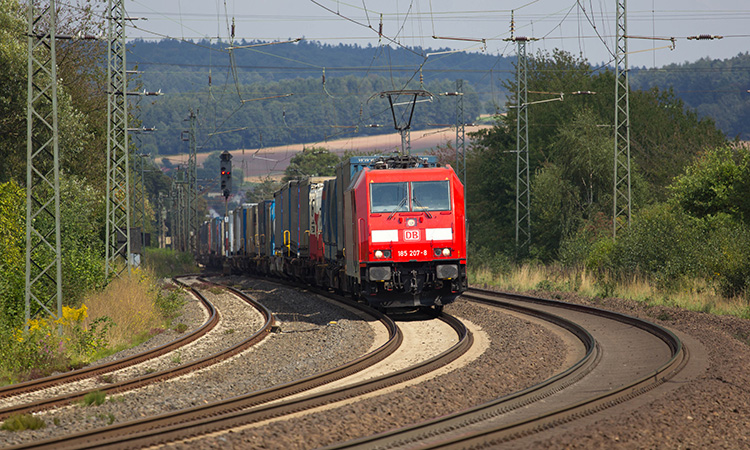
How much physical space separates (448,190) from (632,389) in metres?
8.97

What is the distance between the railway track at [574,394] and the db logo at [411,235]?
3996mm

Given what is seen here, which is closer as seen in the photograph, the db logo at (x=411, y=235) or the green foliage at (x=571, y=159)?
the db logo at (x=411, y=235)

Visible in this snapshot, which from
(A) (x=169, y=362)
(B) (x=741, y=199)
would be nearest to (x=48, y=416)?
(A) (x=169, y=362)

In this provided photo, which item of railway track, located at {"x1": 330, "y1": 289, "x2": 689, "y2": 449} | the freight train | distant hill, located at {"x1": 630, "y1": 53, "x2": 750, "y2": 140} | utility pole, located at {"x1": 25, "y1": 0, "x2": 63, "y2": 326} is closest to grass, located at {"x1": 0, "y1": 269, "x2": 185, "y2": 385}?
utility pole, located at {"x1": 25, "y1": 0, "x2": 63, "y2": 326}

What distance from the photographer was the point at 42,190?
2633cm

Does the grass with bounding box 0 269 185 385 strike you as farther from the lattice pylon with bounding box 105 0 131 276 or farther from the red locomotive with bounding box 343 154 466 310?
the red locomotive with bounding box 343 154 466 310

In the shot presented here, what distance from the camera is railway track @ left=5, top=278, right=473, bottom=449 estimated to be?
303 inches

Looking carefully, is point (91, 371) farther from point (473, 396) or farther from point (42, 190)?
point (42, 190)

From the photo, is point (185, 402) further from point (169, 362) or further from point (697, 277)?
point (697, 277)

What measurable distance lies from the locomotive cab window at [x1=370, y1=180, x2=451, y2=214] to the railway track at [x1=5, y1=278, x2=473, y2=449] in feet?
18.8

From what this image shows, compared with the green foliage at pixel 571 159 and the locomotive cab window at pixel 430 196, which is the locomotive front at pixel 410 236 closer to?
the locomotive cab window at pixel 430 196

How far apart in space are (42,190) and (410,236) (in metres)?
15.0

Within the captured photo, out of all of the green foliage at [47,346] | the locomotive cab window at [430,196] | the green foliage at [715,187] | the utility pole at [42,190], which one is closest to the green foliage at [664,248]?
the green foliage at [715,187]

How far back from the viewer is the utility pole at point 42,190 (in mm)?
15016
